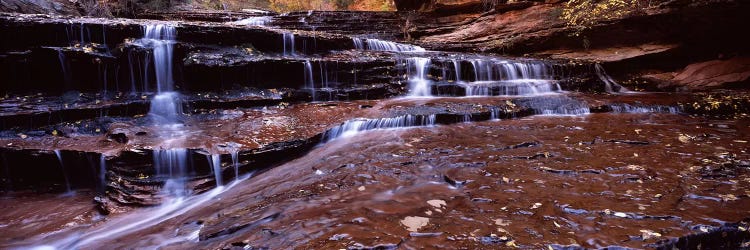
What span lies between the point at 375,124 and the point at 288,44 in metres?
4.02

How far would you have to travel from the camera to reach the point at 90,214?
473 cm

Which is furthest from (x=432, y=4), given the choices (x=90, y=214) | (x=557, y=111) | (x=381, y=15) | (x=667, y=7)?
(x=90, y=214)

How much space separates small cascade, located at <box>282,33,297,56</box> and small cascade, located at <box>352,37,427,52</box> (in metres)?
2.13

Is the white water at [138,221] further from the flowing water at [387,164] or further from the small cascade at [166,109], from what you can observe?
the small cascade at [166,109]

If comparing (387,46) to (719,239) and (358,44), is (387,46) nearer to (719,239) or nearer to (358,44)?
(358,44)

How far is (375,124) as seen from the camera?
21.5ft

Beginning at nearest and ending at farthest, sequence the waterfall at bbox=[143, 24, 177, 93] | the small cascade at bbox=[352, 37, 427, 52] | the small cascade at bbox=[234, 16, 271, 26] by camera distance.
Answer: the waterfall at bbox=[143, 24, 177, 93], the small cascade at bbox=[352, 37, 427, 52], the small cascade at bbox=[234, 16, 271, 26]

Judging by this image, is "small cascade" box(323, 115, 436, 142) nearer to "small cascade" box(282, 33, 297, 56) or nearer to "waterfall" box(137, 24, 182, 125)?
"waterfall" box(137, 24, 182, 125)

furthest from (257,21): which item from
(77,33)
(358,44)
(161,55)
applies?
(77,33)

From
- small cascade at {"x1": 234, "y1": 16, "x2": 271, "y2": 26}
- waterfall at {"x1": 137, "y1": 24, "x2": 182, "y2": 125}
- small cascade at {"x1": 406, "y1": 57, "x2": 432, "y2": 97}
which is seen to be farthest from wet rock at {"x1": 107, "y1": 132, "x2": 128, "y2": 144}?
small cascade at {"x1": 234, "y1": 16, "x2": 271, "y2": 26}

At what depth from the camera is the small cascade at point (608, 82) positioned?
9.80 m

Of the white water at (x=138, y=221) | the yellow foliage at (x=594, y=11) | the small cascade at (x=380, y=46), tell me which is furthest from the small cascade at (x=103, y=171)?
the yellow foliage at (x=594, y=11)

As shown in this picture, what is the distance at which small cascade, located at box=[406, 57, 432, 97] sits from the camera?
29.6 feet

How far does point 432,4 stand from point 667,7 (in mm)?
9296
